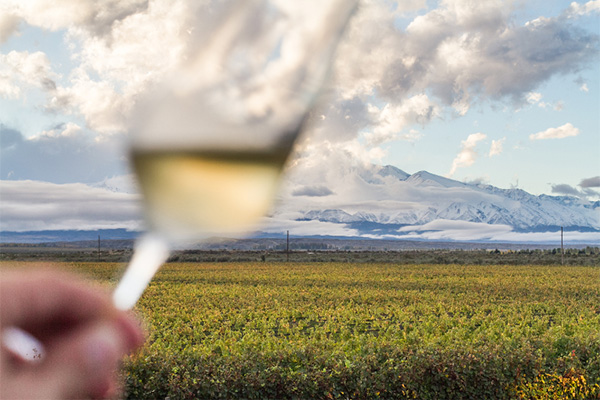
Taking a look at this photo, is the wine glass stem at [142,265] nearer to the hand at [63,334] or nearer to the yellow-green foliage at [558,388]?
the hand at [63,334]

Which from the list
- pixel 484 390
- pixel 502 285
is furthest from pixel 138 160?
pixel 502 285

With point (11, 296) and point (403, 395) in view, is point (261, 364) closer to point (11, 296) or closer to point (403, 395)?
point (403, 395)

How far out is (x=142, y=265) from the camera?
591 mm

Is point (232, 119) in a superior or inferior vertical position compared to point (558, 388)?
superior

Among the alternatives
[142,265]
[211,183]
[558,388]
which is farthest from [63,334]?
[558,388]

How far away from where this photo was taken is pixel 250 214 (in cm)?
58

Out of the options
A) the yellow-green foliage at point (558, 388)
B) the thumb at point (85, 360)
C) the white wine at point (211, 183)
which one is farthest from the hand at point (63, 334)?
the yellow-green foliage at point (558, 388)

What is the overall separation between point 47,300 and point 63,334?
0.06m

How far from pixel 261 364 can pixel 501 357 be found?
3668 mm

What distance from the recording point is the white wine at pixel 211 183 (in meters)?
0.58

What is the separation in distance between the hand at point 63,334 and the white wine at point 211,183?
0.16 m

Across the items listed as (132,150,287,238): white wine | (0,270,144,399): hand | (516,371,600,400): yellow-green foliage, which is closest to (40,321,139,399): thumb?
(0,270,144,399): hand

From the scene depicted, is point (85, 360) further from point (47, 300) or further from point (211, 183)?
point (211, 183)

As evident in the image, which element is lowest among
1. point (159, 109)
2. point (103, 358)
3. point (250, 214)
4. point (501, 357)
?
point (501, 357)
